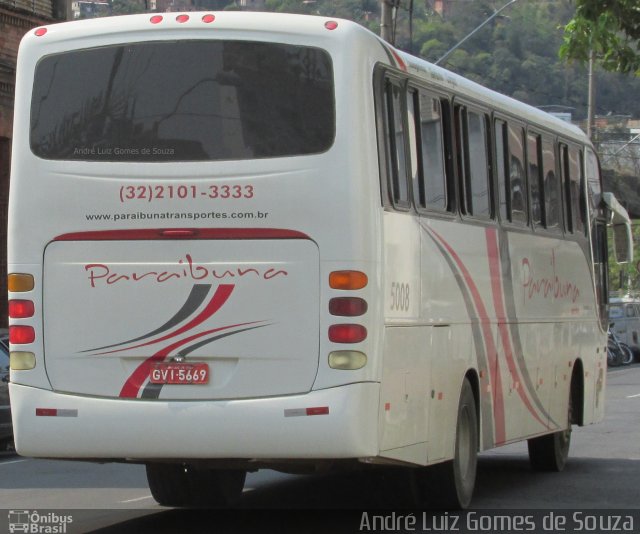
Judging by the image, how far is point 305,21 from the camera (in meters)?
10.5

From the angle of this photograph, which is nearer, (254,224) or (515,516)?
(254,224)

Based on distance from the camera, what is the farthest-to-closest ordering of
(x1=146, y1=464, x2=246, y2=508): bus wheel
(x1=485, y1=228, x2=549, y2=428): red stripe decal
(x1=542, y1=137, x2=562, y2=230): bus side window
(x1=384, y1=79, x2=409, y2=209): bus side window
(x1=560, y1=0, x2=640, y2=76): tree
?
1. (x1=542, y1=137, x2=562, y2=230): bus side window
2. (x1=560, y1=0, x2=640, y2=76): tree
3. (x1=485, y1=228, x2=549, y2=428): red stripe decal
4. (x1=146, y1=464, x2=246, y2=508): bus wheel
5. (x1=384, y1=79, x2=409, y2=209): bus side window

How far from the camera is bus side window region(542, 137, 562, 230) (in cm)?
1556

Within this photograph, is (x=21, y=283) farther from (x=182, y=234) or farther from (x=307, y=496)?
(x=307, y=496)

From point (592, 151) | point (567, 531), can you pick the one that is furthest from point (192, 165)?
point (592, 151)

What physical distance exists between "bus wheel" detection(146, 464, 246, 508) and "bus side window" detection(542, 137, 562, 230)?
4596 mm

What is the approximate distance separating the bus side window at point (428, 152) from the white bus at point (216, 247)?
0.26 m

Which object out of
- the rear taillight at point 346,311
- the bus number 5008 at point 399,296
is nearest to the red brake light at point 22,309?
the rear taillight at point 346,311

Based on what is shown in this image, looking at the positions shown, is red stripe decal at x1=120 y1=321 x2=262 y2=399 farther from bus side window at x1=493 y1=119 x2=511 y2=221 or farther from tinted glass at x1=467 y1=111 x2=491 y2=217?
bus side window at x1=493 y1=119 x2=511 y2=221

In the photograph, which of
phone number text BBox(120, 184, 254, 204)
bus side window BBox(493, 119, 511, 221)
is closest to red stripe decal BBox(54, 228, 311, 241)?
phone number text BBox(120, 184, 254, 204)

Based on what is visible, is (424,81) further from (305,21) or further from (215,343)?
(215,343)

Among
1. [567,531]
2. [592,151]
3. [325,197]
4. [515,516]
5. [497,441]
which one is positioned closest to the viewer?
[325,197]

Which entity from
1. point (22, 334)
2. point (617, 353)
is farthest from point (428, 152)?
point (617, 353)

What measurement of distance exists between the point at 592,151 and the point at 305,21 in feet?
26.3
